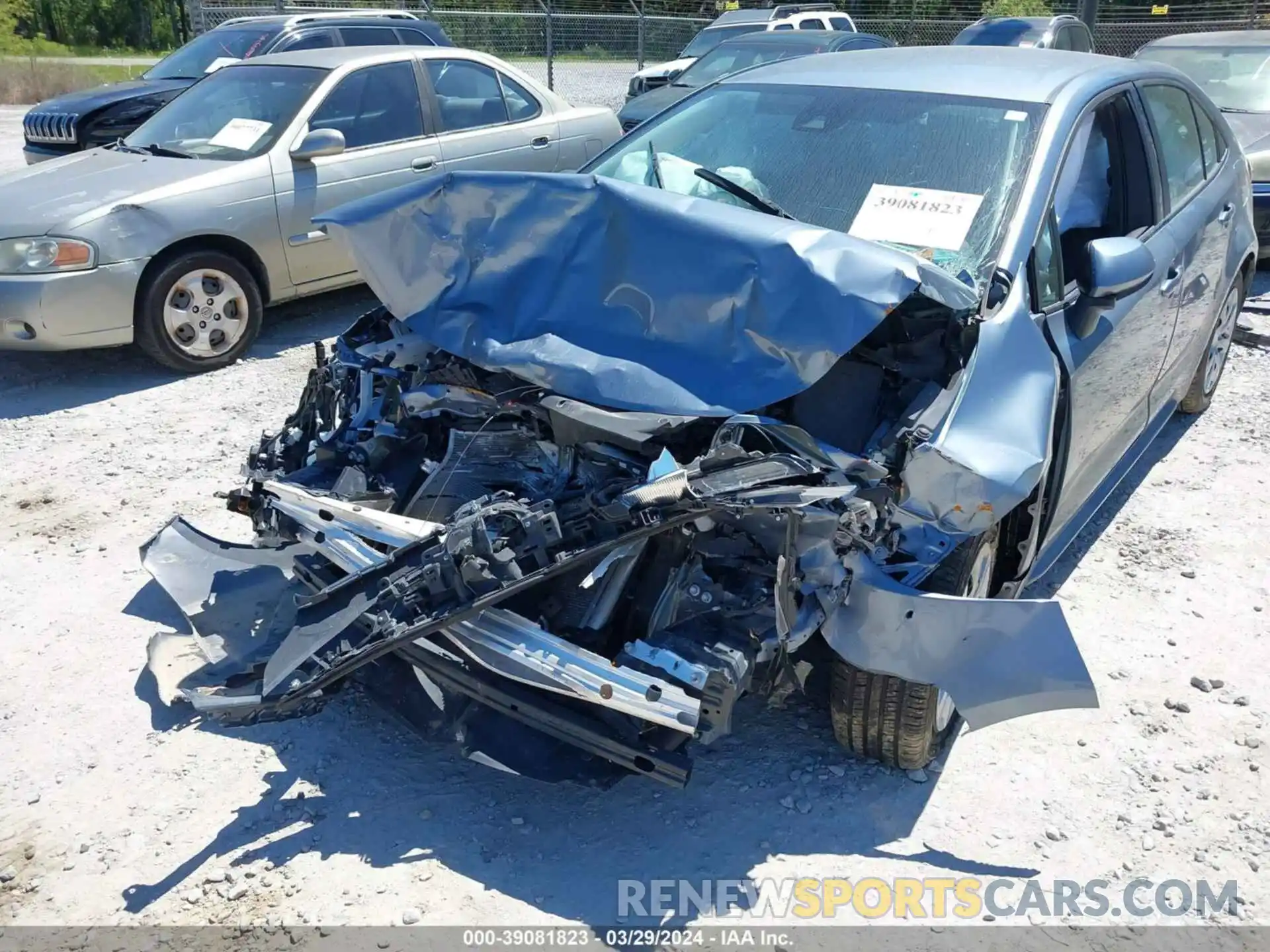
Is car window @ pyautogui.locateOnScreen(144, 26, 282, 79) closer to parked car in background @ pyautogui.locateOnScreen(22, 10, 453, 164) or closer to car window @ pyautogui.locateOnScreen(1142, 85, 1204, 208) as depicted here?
parked car in background @ pyautogui.locateOnScreen(22, 10, 453, 164)

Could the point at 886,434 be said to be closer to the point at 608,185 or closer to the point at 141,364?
the point at 608,185

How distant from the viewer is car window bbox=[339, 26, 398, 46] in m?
9.91

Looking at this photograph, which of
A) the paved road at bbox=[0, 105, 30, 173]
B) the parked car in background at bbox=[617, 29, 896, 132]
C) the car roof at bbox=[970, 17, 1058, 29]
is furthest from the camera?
the paved road at bbox=[0, 105, 30, 173]

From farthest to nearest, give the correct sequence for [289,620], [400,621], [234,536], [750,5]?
1. [750,5]
2. [234,536]
3. [289,620]
4. [400,621]

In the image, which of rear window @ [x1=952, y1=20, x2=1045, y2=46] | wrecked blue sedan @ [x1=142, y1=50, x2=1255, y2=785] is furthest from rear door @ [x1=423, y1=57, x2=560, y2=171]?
rear window @ [x1=952, y1=20, x2=1045, y2=46]

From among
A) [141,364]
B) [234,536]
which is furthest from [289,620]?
[141,364]

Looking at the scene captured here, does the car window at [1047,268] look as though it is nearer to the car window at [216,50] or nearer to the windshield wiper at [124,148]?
the windshield wiper at [124,148]

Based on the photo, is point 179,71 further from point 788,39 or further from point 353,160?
point 788,39

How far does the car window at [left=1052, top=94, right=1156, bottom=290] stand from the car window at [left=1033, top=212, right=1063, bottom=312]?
0.07 meters

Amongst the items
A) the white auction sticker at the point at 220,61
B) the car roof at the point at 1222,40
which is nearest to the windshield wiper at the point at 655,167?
the white auction sticker at the point at 220,61

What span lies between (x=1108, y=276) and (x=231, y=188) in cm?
505

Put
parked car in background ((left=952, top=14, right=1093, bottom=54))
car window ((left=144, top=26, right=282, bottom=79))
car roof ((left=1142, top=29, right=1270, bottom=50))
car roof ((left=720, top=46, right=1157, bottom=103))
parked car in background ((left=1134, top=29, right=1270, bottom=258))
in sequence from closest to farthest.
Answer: car roof ((left=720, top=46, right=1157, bottom=103)), parked car in background ((left=1134, top=29, right=1270, bottom=258)), car roof ((left=1142, top=29, right=1270, bottom=50)), car window ((left=144, top=26, right=282, bottom=79)), parked car in background ((left=952, top=14, right=1093, bottom=54))

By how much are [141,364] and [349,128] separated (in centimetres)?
205

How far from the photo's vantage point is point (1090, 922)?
253cm
